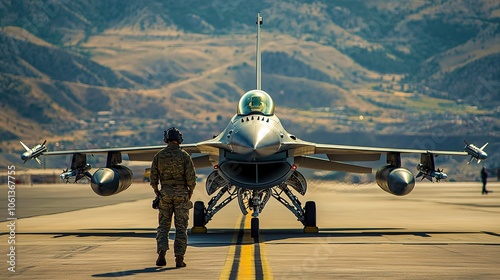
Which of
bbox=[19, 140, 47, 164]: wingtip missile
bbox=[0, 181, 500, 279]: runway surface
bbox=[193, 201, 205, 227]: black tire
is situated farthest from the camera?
bbox=[19, 140, 47, 164]: wingtip missile

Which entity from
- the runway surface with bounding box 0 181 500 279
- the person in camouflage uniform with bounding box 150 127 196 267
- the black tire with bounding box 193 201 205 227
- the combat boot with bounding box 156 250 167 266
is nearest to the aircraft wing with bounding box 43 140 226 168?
the black tire with bounding box 193 201 205 227

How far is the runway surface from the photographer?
16031 millimetres

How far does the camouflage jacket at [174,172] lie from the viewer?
1720 cm

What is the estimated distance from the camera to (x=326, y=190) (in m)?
57.7

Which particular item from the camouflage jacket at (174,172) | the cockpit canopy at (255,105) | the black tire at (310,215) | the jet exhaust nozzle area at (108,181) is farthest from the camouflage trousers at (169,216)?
the black tire at (310,215)

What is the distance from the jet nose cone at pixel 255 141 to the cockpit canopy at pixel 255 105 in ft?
5.45

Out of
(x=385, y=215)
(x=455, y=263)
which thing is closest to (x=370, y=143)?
(x=385, y=215)

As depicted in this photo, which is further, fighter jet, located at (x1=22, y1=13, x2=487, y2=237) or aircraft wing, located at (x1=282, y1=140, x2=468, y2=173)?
aircraft wing, located at (x1=282, y1=140, x2=468, y2=173)

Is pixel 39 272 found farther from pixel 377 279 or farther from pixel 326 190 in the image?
pixel 326 190

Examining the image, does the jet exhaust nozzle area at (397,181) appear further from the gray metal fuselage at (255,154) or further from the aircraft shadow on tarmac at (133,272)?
the aircraft shadow on tarmac at (133,272)

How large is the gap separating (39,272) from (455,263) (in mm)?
6520

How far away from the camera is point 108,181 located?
25.3 metres

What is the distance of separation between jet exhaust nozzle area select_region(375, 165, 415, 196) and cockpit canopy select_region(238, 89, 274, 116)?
324 cm

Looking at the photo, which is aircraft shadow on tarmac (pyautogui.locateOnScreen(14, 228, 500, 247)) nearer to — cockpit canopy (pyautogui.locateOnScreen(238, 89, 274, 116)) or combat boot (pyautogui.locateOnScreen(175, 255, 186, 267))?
cockpit canopy (pyautogui.locateOnScreen(238, 89, 274, 116))
